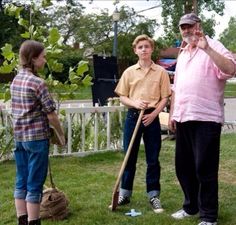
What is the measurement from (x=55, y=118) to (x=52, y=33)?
1.12 m

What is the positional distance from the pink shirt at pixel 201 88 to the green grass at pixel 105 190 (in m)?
1.03

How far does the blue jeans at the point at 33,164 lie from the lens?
3828 millimetres

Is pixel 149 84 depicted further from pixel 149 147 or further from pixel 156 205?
pixel 156 205

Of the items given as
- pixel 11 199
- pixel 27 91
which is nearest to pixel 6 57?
pixel 27 91

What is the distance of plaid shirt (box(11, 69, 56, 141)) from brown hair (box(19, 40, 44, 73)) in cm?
6

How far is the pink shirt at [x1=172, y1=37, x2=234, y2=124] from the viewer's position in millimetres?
3961

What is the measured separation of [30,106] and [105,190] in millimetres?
2080

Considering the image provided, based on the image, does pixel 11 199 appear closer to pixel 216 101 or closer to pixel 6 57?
pixel 6 57

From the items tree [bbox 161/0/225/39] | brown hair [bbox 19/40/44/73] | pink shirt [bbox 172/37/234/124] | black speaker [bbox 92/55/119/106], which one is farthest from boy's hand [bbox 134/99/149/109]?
tree [bbox 161/0/225/39]

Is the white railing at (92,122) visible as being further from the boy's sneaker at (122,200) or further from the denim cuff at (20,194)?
the denim cuff at (20,194)

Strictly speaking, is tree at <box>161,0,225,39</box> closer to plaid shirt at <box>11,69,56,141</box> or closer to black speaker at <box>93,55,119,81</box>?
black speaker at <box>93,55,119,81</box>

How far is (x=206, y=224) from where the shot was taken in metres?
4.15

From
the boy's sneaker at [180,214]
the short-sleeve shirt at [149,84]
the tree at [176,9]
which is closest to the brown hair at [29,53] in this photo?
the short-sleeve shirt at [149,84]

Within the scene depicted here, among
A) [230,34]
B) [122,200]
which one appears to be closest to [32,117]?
[122,200]
